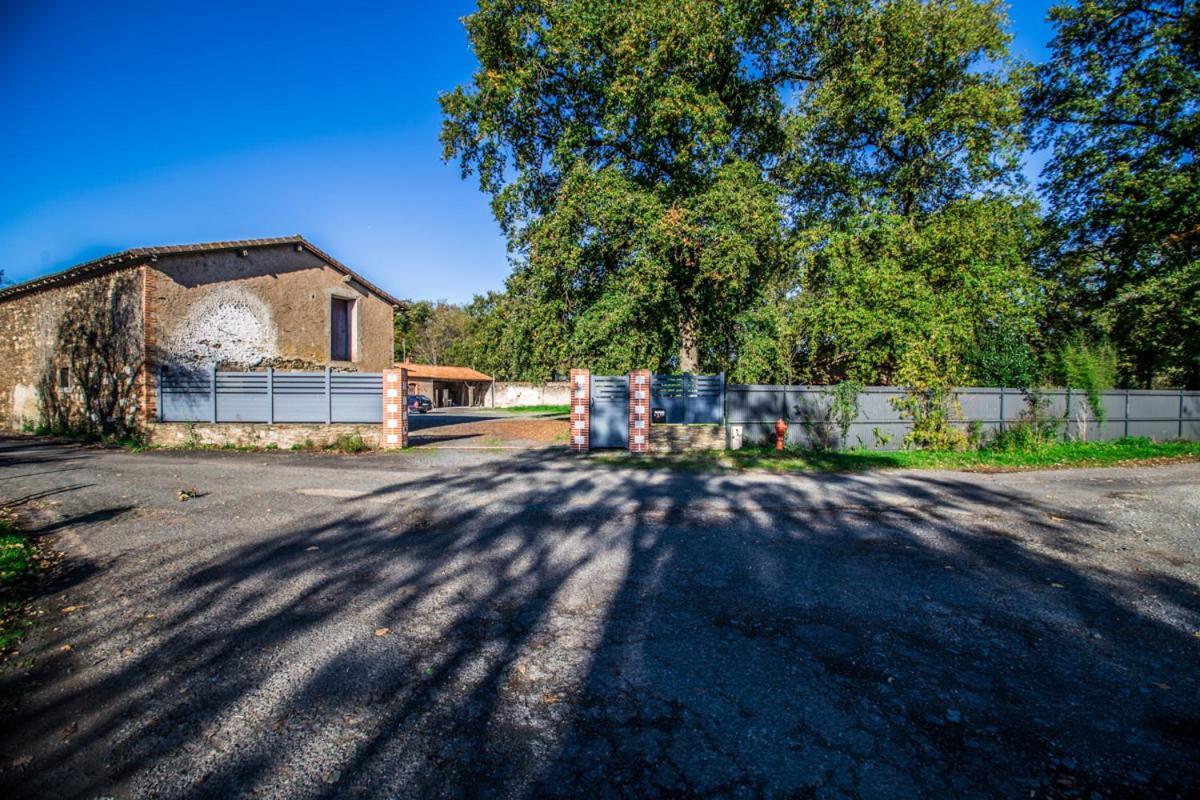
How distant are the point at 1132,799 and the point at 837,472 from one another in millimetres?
9104

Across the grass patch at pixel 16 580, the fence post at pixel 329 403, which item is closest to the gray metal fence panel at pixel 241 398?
the fence post at pixel 329 403

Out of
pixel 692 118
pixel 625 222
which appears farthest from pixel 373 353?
pixel 692 118

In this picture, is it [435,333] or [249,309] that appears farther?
[435,333]

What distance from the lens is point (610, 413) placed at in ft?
43.0

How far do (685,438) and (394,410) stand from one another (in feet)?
23.7

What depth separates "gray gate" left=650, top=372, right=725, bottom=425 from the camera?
13.3 m

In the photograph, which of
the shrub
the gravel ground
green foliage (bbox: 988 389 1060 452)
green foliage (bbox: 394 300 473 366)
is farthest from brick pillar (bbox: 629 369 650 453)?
green foliage (bbox: 394 300 473 366)

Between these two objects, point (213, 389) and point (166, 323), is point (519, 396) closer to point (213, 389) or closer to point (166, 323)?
point (166, 323)

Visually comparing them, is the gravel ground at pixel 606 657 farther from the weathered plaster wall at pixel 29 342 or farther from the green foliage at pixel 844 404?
the weathered plaster wall at pixel 29 342

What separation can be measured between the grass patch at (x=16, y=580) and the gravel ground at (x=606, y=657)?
0.15 metres

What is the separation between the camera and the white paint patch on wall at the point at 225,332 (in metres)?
14.7

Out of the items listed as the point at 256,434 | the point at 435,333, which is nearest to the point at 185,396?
the point at 256,434

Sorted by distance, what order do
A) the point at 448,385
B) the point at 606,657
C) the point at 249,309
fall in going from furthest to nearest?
the point at 448,385
the point at 249,309
the point at 606,657

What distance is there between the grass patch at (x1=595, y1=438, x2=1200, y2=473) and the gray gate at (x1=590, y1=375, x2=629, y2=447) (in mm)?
715
